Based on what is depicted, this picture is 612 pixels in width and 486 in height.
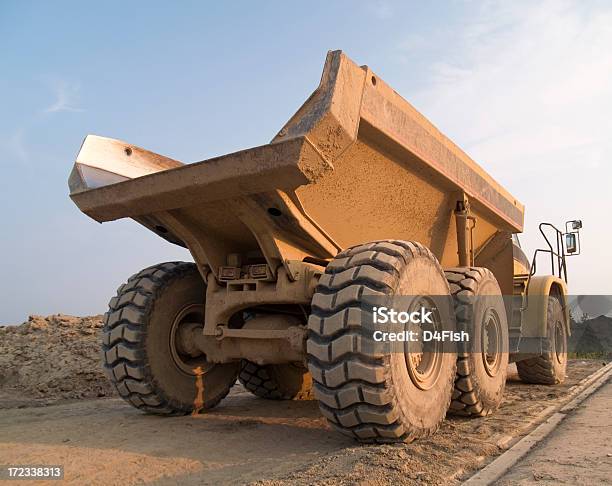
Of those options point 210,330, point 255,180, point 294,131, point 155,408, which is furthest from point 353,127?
point 155,408

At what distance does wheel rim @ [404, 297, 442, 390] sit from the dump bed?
86cm

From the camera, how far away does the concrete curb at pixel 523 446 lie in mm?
2641

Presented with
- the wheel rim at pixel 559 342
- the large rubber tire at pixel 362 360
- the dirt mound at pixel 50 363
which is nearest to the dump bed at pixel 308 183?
the large rubber tire at pixel 362 360

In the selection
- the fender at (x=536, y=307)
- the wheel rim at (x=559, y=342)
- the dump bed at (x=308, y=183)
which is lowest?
the wheel rim at (x=559, y=342)

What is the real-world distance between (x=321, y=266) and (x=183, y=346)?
1448mm

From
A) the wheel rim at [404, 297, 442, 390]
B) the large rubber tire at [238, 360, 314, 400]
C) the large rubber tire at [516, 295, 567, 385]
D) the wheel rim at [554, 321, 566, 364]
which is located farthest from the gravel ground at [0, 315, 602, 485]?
the wheel rim at [554, 321, 566, 364]

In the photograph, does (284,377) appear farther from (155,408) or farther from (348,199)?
(348,199)

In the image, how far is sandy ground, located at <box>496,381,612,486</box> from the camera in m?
2.57

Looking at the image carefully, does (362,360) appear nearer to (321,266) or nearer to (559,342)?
(321,266)

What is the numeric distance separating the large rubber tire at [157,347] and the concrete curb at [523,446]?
8.48ft

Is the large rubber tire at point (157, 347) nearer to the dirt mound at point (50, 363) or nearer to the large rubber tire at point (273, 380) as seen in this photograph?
the large rubber tire at point (273, 380)

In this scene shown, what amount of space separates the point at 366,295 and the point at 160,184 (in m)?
1.57

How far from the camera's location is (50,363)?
7797 mm

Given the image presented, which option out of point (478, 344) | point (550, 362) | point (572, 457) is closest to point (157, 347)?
point (478, 344)
